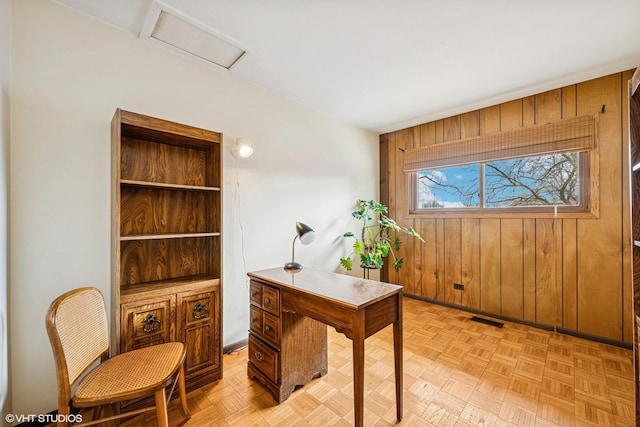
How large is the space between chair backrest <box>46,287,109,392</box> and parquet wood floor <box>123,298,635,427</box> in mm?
558

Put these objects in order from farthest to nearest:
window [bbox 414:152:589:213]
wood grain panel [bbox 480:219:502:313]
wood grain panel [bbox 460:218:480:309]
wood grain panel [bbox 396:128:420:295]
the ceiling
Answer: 1. wood grain panel [bbox 396:128:420:295]
2. wood grain panel [bbox 460:218:480:309]
3. wood grain panel [bbox 480:219:502:313]
4. window [bbox 414:152:589:213]
5. the ceiling

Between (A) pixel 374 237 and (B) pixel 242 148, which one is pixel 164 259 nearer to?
(B) pixel 242 148

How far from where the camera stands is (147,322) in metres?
1.61

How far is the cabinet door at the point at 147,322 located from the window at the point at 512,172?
3136 mm

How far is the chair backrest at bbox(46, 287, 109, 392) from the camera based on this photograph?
1.12m

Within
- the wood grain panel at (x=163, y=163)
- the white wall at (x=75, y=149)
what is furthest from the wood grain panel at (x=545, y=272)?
the wood grain panel at (x=163, y=163)

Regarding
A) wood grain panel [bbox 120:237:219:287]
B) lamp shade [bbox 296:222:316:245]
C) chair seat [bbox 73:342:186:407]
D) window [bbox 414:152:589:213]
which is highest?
window [bbox 414:152:589:213]

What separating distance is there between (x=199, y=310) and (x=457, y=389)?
186 centimetres

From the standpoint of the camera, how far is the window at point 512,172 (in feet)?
8.18

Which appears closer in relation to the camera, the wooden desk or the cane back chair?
the cane back chair

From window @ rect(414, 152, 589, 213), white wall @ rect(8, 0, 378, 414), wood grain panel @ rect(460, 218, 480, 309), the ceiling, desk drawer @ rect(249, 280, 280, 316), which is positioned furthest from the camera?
wood grain panel @ rect(460, 218, 480, 309)

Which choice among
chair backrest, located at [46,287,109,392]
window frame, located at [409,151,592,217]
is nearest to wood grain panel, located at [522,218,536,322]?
window frame, located at [409,151,592,217]

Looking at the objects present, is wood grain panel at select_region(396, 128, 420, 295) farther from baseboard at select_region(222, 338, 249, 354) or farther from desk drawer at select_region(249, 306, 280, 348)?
desk drawer at select_region(249, 306, 280, 348)

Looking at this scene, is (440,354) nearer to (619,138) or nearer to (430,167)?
(430,167)
